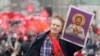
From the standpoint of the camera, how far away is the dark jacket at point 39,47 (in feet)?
13.4

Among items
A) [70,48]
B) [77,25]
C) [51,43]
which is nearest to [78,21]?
[77,25]

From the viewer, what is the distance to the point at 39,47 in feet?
13.3

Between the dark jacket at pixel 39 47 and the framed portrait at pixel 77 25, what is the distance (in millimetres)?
56

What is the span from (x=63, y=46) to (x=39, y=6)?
19.8m

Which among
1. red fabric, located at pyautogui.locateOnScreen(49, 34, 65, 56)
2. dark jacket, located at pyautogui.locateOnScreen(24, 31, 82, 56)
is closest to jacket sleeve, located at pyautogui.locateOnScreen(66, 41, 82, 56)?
dark jacket, located at pyautogui.locateOnScreen(24, 31, 82, 56)

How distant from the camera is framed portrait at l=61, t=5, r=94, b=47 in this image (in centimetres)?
425

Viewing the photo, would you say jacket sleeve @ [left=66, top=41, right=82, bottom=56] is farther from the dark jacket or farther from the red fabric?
the red fabric

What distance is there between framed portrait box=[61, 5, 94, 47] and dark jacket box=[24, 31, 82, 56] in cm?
6

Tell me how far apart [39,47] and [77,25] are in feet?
Answer: 1.58

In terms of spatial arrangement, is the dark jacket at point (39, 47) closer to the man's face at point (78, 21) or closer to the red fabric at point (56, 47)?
the red fabric at point (56, 47)

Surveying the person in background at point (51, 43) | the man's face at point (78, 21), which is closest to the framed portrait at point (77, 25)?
the man's face at point (78, 21)

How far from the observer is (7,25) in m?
17.8

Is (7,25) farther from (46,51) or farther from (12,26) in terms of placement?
(46,51)

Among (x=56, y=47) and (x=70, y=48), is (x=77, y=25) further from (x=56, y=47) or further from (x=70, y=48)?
(x=56, y=47)
